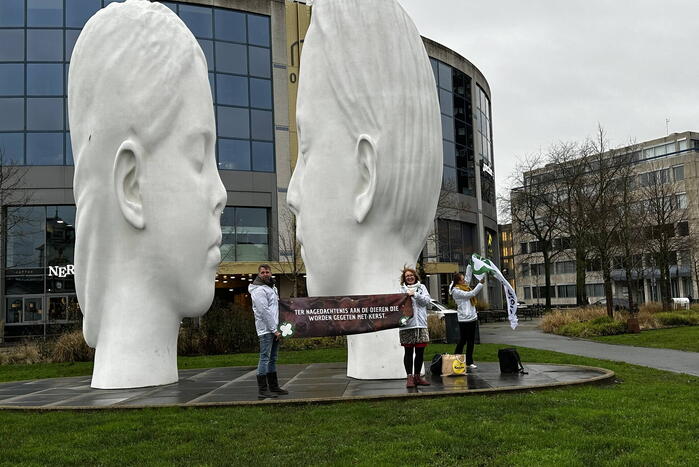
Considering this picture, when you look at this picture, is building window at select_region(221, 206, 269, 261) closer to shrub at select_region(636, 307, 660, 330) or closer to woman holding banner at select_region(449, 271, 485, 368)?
shrub at select_region(636, 307, 660, 330)

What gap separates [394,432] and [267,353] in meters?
3.01

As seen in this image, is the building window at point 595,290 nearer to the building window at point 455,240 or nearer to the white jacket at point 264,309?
the building window at point 455,240

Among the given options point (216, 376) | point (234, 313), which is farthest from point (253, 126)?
point (216, 376)

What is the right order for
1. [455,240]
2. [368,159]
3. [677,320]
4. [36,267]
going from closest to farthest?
[368,159] → [677,320] → [36,267] → [455,240]

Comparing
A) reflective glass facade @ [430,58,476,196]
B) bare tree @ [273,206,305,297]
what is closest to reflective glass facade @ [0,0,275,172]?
bare tree @ [273,206,305,297]

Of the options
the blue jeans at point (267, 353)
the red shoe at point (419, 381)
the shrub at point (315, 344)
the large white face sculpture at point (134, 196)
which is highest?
the large white face sculpture at point (134, 196)

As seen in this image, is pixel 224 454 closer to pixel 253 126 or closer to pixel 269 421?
pixel 269 421

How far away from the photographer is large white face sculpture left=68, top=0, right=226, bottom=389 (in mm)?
10180

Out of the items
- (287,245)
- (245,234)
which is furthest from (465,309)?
(245,234)

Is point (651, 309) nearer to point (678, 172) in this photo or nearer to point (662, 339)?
point (662, 339)

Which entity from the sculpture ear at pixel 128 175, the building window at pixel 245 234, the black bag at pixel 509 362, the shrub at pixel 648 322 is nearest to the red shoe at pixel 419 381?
the black bag at pixel 509 362

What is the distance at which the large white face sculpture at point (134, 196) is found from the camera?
1018cm

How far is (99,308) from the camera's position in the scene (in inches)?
408

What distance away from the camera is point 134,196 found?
10.4 meters
